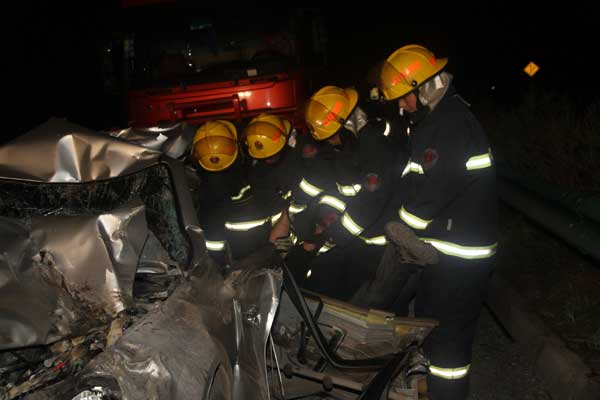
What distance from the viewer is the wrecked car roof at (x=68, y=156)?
7.20 feet

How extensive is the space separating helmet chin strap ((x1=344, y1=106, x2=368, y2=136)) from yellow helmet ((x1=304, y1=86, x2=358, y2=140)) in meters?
0.04

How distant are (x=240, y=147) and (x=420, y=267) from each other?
165 centimetres

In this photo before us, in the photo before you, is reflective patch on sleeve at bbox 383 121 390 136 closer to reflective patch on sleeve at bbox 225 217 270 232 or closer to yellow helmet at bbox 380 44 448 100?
yellow helmet at bbox 380 44 448 100

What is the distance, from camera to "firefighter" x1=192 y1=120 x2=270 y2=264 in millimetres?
3506

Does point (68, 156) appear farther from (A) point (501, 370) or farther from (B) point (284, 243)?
(A) point (501, 370)

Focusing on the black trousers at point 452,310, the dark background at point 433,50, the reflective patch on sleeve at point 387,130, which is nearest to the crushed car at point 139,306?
the black trousers at point 452,310

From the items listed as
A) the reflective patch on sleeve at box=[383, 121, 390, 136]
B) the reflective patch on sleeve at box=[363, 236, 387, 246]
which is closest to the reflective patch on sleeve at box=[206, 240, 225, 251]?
the reflective patch on sleeve at box=[363, 236, 387, 246]

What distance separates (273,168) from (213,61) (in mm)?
4171

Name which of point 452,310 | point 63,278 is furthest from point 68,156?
point 452,310

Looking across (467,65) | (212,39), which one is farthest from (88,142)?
(467,65)

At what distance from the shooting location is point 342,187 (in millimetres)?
3604

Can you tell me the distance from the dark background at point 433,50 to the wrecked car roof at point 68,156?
11233 mm

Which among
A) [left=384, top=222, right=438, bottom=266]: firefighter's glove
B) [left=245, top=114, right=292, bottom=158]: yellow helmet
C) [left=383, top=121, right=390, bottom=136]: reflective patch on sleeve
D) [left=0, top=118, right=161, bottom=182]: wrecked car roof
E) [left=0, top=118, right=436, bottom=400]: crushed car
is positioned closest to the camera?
[left=0, top=118, right=436, bottom=400]: crushed car

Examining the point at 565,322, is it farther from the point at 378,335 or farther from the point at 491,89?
the point at 491,89
